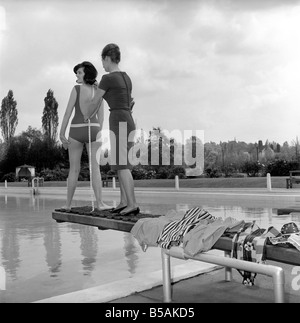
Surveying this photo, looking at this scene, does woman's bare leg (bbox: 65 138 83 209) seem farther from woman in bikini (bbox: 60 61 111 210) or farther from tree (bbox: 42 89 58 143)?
tree (bbox: 42 89 58 143)

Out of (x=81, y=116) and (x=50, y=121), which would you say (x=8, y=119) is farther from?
(x=81, y=116)

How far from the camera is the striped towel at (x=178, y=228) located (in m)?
3.21

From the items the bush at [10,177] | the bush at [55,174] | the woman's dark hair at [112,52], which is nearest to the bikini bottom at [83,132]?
the woman's dark hair at [112,52]

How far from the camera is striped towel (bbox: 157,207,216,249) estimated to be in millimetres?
3215

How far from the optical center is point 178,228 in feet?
10.8

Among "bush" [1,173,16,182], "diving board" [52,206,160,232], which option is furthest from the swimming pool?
"bush" [1,173,16,182]

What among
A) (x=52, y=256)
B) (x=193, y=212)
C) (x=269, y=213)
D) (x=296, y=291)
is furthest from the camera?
(x=269, y=213)

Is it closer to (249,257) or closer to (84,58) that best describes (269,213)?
(84,58)

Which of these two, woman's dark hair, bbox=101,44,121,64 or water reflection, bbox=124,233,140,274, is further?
water reflection, bbox=124,233,140,274

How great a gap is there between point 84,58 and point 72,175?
1139mm

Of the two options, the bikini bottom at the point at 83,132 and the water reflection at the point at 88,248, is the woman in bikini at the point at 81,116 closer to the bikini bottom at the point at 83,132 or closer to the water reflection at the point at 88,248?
the bikini bottom at the point at 83,132

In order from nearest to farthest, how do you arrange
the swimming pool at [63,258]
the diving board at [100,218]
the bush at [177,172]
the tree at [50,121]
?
the diving board at [100,218], the swimming pool at [63,258], the bush at [177,172], the tree at [50,121]
